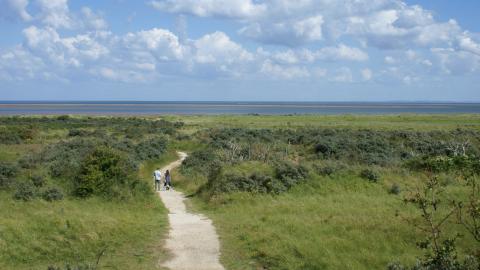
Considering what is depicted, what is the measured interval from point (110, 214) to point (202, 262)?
245 inches

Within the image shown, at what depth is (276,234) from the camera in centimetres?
1412

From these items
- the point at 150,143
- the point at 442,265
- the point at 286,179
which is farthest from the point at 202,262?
the point at 150,143

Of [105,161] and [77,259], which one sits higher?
[105,161]

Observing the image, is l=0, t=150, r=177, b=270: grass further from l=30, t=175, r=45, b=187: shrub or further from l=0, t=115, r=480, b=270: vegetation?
l=30, t=175, r=45, b=187: shrub

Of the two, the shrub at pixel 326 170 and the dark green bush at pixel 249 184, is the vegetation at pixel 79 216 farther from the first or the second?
the shrub at pixel 326 170

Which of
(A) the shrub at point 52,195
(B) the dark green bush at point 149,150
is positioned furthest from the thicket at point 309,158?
(A) the shrub at point 52,195

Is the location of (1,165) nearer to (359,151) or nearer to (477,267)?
(477,267)

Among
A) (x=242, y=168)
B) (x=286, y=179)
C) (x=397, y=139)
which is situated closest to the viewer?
(x=286, y=179)

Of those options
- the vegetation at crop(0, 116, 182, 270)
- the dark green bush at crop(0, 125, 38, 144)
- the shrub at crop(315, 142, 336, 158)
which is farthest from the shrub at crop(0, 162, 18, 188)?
the dark green bush at crop(0, 125, 38, 144)

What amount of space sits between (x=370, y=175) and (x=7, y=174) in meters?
16.9

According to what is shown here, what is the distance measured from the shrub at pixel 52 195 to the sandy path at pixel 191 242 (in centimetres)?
445

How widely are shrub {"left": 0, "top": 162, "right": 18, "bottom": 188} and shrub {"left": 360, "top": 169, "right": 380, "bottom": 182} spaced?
16058 mm

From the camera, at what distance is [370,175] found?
22906mm

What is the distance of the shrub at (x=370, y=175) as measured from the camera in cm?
2278
